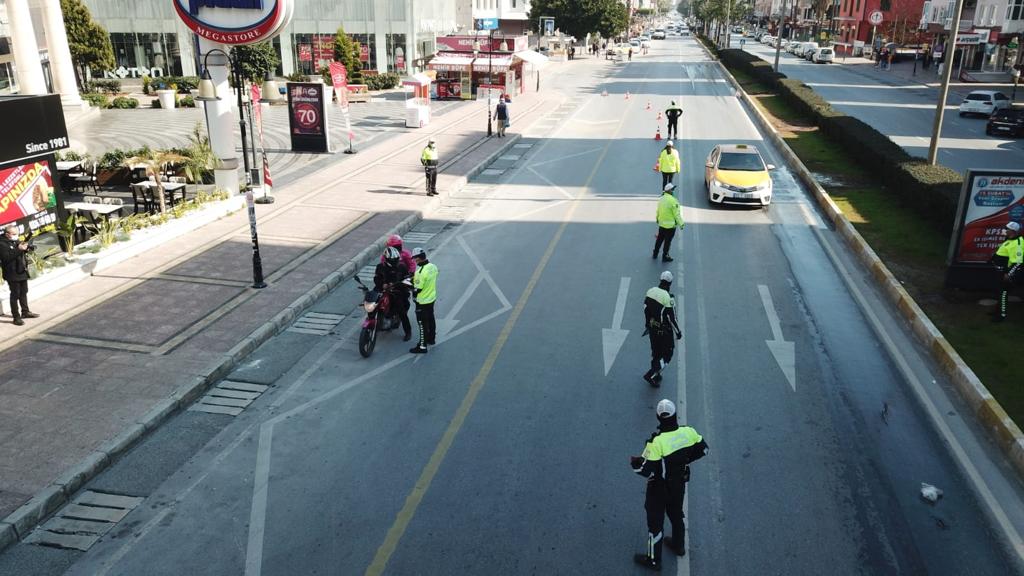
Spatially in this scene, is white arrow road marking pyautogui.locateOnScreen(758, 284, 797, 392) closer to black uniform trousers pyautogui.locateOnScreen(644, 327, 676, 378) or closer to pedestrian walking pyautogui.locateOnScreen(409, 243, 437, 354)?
black uniform trousers pyautogui.locateOnScreen(644, 327, 676, 378)

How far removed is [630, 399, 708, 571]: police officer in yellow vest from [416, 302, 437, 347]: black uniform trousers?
552 centimetres

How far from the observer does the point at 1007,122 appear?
111 feet

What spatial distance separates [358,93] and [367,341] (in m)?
41.6

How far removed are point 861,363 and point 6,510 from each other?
11.5 metres

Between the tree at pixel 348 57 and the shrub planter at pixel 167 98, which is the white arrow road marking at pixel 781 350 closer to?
the shrub planter at pixel 167 98

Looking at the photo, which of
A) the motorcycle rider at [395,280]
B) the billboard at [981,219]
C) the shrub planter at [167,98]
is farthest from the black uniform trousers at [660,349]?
the shrub planter at [167,98]

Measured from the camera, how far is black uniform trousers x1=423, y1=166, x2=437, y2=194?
70.5 ft

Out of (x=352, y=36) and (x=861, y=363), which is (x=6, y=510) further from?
(x=352, y=36)

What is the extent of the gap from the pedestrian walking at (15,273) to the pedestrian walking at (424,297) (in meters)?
6.62

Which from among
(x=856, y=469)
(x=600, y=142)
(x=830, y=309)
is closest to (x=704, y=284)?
(x=830, y=309)

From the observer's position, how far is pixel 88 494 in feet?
27.2

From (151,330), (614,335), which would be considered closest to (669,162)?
(614,335)

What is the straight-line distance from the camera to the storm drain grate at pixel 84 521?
7.51m

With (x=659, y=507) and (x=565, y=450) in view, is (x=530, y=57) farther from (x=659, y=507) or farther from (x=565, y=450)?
(x=659, y=507)
